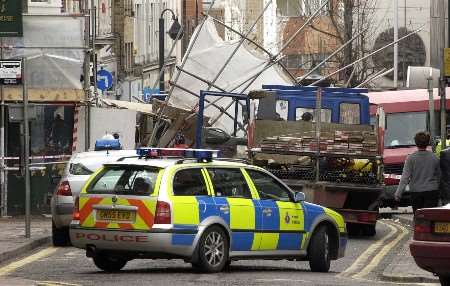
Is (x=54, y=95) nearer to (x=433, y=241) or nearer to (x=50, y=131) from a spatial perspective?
(x=50, y=131)

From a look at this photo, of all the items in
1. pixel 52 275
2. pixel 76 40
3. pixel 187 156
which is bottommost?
pixel 52 275

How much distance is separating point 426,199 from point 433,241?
276 inches

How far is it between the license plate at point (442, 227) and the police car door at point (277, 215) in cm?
365

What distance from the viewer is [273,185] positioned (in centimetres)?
1738

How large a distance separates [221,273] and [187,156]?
1.51 m

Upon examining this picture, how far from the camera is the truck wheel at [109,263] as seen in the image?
Answer: 16.8 m

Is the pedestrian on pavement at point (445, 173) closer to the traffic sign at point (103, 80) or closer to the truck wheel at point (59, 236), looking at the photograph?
the truck wheel at point (59, 236)

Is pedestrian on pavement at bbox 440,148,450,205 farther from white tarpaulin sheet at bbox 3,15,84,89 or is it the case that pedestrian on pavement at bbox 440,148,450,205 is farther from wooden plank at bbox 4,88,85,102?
white tarpaulin sheet at bbox 3,15,84,89

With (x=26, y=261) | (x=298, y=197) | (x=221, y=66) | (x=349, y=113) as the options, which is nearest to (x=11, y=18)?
(x=349, y=113)

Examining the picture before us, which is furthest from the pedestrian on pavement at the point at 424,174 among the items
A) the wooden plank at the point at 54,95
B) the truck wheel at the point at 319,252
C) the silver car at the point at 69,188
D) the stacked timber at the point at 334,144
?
the wooden plank at the point at 54,95

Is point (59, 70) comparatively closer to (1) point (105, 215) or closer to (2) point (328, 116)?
(2) point (328, 116)

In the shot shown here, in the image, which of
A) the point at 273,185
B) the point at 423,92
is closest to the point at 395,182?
the point at 423,92

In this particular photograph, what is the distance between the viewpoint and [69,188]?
21750 millimetres

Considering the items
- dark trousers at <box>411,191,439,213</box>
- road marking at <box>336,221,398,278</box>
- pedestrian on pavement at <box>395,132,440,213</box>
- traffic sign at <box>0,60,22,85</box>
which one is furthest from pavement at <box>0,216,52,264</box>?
dark trousers at <box>411,191,439,213</box>
